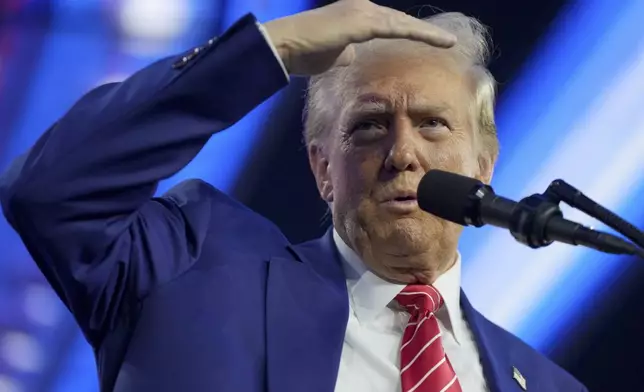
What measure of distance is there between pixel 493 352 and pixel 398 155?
1.33ft

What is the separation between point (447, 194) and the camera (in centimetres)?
105

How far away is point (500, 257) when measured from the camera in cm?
217

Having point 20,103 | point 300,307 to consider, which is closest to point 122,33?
point 20,103

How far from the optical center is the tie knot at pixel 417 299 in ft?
4.86

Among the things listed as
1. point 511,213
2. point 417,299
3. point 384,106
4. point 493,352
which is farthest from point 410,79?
point 511,213

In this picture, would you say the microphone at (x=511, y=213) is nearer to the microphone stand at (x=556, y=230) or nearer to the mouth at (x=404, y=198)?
the microphone stand at (x=556, y=230)

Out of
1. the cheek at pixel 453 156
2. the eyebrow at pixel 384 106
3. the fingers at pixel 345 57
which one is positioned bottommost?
the cheek at pixel 453 156

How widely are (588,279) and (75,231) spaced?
142 centimetres

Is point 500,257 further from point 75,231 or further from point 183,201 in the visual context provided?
point 75,231

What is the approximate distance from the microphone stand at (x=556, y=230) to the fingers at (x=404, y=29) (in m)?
0.30

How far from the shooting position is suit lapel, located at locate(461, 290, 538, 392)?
1479 millimetres

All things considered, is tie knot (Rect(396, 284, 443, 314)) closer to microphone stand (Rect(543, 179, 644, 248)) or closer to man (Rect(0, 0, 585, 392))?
man (Rect(0, 0, 585, 392))

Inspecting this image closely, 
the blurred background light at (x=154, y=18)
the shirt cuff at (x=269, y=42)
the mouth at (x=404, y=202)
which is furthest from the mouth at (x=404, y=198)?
the blurred background light at (x=154, y=18)

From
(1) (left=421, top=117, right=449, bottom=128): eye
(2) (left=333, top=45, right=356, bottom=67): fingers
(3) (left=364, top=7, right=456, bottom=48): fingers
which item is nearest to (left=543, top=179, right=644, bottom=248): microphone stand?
(3) (left=364, top=7, right=456, bottom=48): fingers
